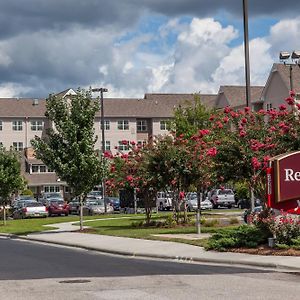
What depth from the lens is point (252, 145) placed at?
862 inches

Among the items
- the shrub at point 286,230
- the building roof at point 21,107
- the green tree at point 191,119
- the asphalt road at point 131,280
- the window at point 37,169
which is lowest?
the asphalt road at point 131,280

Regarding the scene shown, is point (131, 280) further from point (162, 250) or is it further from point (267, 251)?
point (162, 250)

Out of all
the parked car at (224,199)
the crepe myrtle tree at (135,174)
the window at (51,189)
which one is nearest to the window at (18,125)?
the window at (51,189)

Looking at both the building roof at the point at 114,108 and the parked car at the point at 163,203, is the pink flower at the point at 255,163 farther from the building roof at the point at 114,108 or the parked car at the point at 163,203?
the building roof at the point at 114,108

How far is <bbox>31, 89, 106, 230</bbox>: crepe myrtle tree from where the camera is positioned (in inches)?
1230

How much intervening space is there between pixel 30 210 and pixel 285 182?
35.3 m

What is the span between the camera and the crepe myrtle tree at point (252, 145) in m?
21.6

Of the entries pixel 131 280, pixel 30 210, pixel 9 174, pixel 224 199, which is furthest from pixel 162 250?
pixel 224 199

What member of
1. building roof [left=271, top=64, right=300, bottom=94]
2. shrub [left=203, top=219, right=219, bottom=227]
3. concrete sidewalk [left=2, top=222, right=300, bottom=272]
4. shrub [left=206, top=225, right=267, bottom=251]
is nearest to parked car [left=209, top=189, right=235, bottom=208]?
building roof [left=271, top=64, right=300, bottom=94]

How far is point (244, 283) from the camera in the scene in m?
13.4

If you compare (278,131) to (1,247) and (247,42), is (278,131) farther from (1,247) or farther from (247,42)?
(1,247)

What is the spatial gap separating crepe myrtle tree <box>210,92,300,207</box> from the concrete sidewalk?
3155mm

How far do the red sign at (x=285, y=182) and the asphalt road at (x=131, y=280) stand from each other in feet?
11.1

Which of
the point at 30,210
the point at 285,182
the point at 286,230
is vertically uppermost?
the point at 285,182
